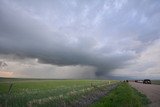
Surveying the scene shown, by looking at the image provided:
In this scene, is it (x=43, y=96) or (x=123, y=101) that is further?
(x=43, y=96)

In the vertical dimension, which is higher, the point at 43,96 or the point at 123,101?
the point at 43,96

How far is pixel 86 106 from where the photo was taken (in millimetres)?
23141

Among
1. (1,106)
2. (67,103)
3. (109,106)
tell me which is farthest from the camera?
(67,103)

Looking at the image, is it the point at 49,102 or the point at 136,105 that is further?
the point at 49,102

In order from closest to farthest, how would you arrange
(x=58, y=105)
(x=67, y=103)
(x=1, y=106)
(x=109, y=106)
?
(x=1, y=106) < (x=109, y=106) < (x=58, y=105) < (x=67, y=103)

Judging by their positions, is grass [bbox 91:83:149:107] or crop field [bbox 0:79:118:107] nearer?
grass [bbox 91:83:149:107]

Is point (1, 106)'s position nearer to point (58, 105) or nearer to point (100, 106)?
point (58, 105)

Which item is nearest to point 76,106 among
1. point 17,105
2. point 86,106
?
point 86,106

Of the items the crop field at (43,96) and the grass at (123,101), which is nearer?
the grass at (123,101)

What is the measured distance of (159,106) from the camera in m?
19.7

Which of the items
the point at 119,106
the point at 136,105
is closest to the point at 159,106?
the point at 136,105

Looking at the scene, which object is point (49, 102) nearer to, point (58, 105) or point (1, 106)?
point (58, 105)

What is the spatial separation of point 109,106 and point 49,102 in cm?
585

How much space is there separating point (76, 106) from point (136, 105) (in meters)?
6.59
